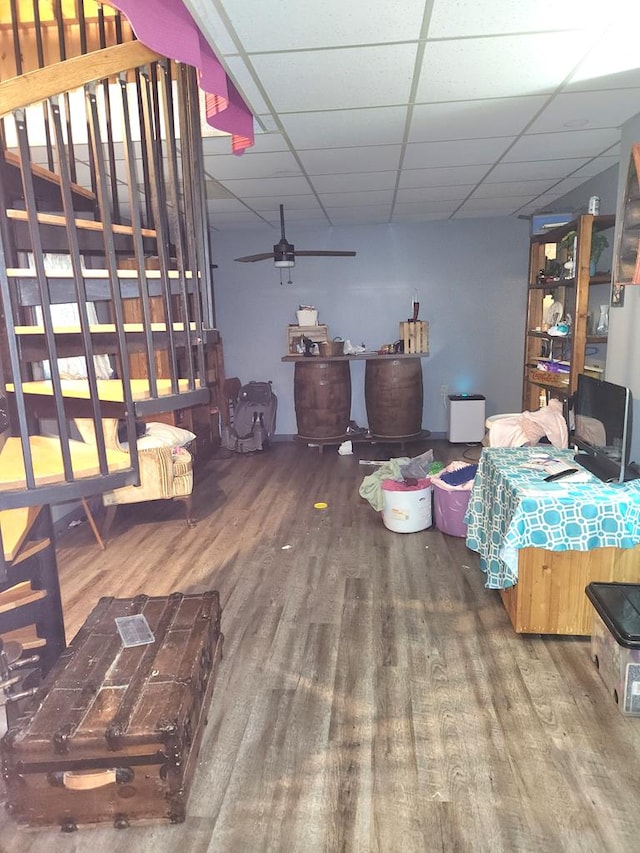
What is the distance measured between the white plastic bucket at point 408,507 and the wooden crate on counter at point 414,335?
7.51ft

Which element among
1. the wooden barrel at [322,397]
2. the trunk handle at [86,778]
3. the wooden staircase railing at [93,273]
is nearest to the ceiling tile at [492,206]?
the wooden barrel at [322,397]

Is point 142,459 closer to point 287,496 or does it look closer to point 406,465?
point 287,496

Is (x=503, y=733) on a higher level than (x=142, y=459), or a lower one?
lower

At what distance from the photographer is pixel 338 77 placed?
2164 millimetres

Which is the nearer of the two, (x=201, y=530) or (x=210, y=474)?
(x=201, y=530)

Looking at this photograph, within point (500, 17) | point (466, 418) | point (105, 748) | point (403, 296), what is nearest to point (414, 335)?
point (403, 296)

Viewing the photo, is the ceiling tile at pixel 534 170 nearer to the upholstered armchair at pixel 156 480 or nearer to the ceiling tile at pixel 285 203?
the ceiling tile at pixel 285 203

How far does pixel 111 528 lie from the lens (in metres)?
3.76

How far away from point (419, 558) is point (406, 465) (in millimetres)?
689

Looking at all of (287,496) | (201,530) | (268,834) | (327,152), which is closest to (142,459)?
(201,530)

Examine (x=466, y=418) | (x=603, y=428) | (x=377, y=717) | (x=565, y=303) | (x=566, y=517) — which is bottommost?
(x=377, y=717)

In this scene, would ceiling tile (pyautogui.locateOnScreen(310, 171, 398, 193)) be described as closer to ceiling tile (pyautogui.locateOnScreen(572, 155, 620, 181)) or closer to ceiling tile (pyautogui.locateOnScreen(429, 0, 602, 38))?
Result: ceiling tile (pyautogui.locateOnScreen(572, 155, 620, 181))

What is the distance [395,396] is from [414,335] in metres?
0.65

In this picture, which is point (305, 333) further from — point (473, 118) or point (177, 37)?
point (177, 37)
